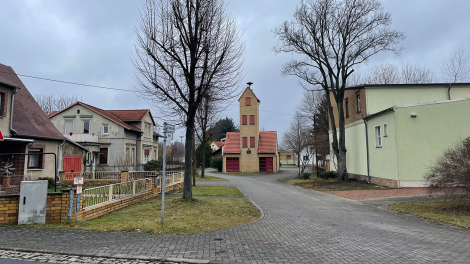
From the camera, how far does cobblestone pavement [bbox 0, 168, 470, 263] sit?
5.67 meters

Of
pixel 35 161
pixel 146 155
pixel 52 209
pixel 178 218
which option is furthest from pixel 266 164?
pixel 52 209

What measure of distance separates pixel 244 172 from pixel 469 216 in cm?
3611

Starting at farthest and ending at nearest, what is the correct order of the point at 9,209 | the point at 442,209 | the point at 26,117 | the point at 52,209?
the point at 26,117
the point at 442,209
the point at 52,209
the point at 9,209

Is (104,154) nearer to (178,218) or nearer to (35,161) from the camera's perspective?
(35,161)

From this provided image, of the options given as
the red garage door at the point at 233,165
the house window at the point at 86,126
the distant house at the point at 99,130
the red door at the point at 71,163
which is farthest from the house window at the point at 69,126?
the red garage door at the point at 233,165

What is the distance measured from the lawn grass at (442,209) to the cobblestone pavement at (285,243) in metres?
0.88

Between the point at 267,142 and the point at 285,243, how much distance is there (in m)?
40.5

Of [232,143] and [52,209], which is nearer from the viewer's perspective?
[52,209]

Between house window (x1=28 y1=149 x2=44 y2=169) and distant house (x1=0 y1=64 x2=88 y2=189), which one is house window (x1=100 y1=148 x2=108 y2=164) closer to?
distant house (x1=0 y1=64 x2=88 y2=189)

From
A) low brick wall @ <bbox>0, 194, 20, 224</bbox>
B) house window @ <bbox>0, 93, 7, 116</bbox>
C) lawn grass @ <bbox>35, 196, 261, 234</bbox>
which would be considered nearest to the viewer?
lawn grass @ <bbox>35, 196, 261, 234</bbox>

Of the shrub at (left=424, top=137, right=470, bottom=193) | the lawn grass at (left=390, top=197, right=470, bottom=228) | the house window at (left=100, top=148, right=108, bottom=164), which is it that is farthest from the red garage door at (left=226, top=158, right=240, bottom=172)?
the shrub at (left=424, top=137, right=470, bottom=193)

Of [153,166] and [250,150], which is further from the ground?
[250,150]

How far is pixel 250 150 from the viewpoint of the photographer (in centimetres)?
4541

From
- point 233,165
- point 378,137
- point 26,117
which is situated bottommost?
point 233,165
